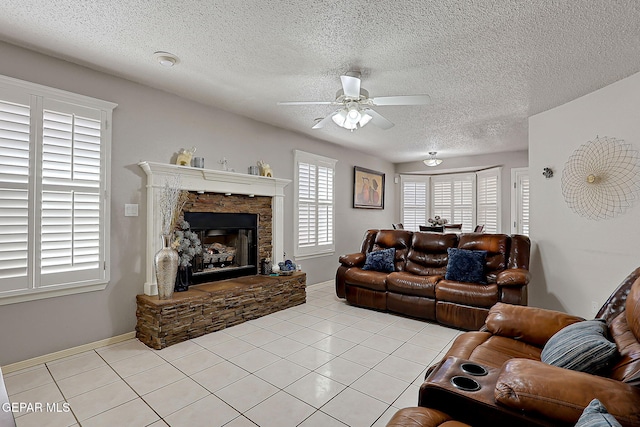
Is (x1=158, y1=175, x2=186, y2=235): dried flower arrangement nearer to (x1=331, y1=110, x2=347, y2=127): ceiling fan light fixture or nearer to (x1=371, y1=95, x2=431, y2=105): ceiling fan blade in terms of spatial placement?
(x1=331, y1=110, x2=347, y2=127): ceiling fan light fixture

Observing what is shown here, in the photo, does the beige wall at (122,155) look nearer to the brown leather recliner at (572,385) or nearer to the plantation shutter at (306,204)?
the plantation shutter at (306,204)

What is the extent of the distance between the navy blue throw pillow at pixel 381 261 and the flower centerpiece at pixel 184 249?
96.3 inches

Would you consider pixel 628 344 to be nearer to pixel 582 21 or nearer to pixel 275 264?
pixel 582 21

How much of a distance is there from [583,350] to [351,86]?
2.32 metres

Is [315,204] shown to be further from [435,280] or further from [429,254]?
[435,280]

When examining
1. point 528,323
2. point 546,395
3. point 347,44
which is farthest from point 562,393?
point 347,44

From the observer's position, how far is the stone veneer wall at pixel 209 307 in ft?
10.2

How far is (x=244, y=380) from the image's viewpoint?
2.50 metres

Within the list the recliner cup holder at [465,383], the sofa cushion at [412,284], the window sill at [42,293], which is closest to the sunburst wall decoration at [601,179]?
the sofa cushion at [412,284]

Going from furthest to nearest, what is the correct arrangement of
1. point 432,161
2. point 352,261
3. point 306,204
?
point 432,161 < point 306,204 < point 352,261

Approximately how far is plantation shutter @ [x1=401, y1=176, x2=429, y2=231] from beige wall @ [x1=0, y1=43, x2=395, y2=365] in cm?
432

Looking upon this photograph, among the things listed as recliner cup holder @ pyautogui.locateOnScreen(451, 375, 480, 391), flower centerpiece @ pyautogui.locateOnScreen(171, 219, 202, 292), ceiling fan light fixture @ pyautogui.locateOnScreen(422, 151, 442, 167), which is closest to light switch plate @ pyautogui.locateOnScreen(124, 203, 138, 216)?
flower centerpiece @ pyautogui.locateOnScreen(171, 219, 202, 292)

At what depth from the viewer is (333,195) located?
604 centimetres

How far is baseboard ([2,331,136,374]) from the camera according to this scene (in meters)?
2.62
